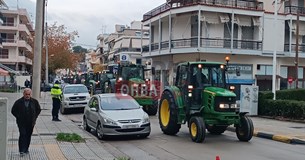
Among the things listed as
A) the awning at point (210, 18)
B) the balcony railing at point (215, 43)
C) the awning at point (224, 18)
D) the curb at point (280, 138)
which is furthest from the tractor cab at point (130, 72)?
the awning at point (224, 18)

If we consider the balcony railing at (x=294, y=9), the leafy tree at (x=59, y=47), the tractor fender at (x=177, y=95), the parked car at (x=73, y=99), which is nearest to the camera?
the tractor fender at (x=177, y=95)

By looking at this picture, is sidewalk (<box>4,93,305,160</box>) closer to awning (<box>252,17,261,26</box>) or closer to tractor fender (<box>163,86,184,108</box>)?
tractor fender (<box>163,86,184,108</box>)

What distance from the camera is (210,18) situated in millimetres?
39375

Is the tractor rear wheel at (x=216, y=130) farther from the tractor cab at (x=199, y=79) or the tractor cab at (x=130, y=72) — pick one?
the tractor cab at (x=130, y=72)

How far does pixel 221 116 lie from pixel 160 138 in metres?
2.50

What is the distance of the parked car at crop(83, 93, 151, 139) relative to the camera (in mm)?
14750

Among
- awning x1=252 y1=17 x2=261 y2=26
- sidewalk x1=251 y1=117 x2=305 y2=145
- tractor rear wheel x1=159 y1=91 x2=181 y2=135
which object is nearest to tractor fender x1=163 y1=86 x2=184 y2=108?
tractor rear wheel x1=159 y1=91 x2=181 y2=135

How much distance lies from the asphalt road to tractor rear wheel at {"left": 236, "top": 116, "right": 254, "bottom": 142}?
0.26 metres

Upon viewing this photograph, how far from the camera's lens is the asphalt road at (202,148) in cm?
1216

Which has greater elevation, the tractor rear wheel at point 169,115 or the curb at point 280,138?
the tractor rear wheel at point 169,115

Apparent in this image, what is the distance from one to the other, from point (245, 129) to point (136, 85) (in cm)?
1141

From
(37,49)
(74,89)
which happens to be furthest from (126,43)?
(37,49)

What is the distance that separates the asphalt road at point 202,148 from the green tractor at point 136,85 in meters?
8.52

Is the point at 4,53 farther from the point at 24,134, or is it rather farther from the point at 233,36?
the point at 24,134
